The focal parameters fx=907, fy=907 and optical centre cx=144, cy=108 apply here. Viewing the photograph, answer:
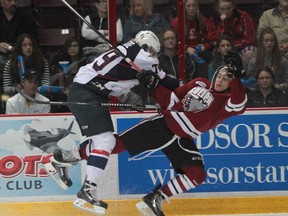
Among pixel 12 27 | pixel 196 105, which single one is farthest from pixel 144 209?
pixel 12 27

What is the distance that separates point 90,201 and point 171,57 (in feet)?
4.38

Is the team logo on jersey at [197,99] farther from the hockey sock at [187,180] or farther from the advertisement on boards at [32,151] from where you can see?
the advertisement on boards at [32,151]

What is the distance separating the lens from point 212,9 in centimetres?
622

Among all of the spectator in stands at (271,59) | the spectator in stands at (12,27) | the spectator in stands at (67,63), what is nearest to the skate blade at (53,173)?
the spectator in stands at (67,63)

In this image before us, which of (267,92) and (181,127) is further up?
(267,92)

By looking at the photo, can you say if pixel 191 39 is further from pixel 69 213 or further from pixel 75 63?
pixel 69 213

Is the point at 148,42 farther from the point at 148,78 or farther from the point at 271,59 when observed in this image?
the point at 271,59

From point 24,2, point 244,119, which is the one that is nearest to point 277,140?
point 244,119

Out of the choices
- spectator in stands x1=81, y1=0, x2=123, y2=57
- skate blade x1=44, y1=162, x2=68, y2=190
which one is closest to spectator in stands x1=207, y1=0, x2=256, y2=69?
spectator in stands x1=81, y1=0, x2=123, y2=57

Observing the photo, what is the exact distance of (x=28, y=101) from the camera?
624 centimetres

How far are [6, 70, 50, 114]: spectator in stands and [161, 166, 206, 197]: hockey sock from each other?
114cm

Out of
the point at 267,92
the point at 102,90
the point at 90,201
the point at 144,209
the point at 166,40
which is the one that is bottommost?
the point at 144,209

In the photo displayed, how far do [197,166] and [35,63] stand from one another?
4.63 feet

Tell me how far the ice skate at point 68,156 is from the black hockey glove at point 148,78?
69 centimetres
